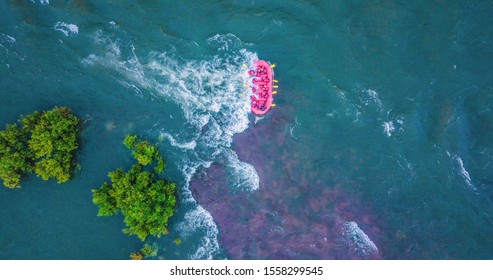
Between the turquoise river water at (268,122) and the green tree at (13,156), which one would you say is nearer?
the green tree at (13,156)

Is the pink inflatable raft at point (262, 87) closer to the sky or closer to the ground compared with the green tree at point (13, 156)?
closer to the sky

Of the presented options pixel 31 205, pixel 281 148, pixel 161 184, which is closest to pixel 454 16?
pixel 281 148

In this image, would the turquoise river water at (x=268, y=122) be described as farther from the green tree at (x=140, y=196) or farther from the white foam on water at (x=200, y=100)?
the green tree at (x=140, y=196)

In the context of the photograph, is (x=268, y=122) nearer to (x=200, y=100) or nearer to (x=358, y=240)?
(x=200, y=100)

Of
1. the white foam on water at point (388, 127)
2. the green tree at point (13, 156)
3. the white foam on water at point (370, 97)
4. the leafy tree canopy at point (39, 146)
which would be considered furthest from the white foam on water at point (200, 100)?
the white foam on water at point (388, 127)

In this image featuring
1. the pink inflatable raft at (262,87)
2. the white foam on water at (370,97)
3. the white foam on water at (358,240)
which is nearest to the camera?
the pink inflatable raft at (262,87)

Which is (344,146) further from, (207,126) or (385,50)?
(207,126)

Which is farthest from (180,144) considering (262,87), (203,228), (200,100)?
(262,87)
